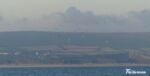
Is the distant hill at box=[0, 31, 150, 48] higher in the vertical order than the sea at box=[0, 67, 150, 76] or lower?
higher

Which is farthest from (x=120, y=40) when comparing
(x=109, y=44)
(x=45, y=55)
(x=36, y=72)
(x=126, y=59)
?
(x=36, y=72)

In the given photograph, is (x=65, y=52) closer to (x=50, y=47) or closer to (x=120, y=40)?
(x=50, y=47)

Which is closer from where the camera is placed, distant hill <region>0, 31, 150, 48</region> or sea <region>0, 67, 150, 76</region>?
sea <region>0, 67, 150, 76</region>

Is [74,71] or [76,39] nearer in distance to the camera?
[74,71]

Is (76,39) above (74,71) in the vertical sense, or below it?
above

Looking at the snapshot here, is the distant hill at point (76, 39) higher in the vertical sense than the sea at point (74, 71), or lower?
higher
